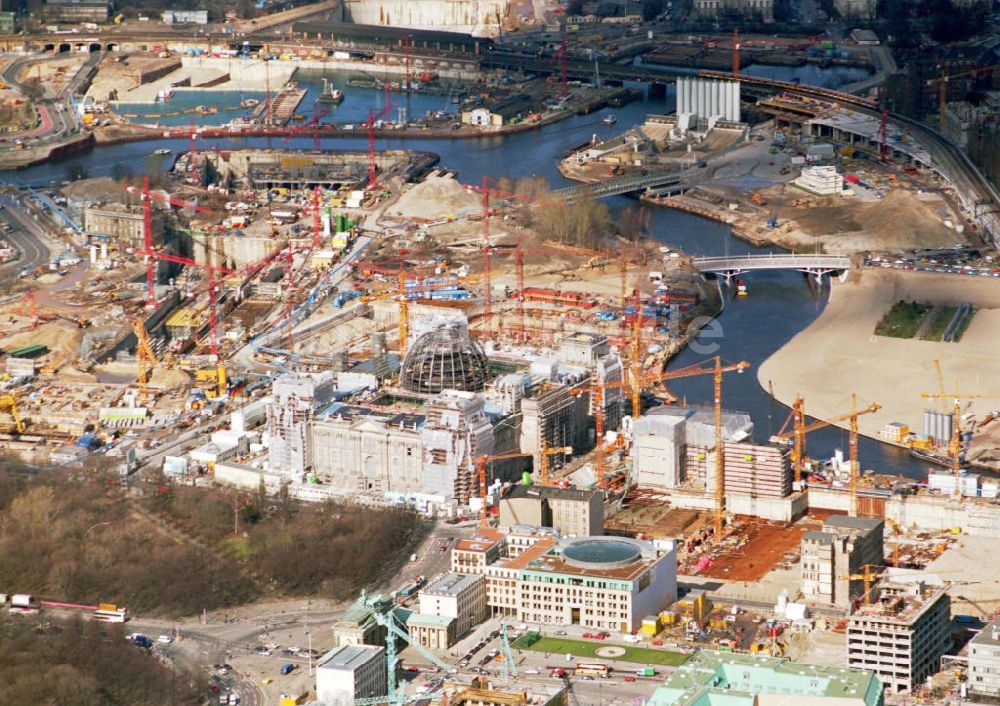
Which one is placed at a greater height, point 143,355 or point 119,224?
point 119,224

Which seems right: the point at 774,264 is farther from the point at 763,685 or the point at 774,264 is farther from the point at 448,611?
the point at 763,685

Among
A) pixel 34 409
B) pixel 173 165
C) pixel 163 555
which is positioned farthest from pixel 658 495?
pixel 173 165

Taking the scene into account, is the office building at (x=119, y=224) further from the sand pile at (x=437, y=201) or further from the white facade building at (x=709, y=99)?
the white facade building at (x=709, y=99)

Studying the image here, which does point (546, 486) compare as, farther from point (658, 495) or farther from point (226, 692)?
point (226, 692)

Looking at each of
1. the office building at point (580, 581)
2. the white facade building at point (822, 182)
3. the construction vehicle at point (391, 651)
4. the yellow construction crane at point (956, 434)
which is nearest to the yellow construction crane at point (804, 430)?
the yellow construction crane at point (956, 434)

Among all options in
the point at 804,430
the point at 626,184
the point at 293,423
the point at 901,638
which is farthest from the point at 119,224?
the point at 901,638

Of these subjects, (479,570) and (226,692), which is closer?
→ (226,692)
